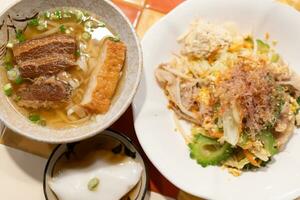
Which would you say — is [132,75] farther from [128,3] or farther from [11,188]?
[11,188]

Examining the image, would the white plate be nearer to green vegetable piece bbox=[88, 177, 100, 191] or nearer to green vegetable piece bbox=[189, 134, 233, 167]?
green vegetable piece bbox=[189, 134, 233, 167]

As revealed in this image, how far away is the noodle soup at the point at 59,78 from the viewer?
1.90m

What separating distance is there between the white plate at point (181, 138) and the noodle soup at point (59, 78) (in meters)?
0.16

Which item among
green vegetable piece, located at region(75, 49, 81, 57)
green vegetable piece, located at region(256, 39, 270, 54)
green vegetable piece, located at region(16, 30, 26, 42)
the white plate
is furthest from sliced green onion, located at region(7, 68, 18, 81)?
green vegetable piece, located at region(256, 39, 270, 54)

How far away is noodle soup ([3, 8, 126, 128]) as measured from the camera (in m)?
1.90

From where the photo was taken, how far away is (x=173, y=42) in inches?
82.8

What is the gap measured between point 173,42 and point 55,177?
0.76m

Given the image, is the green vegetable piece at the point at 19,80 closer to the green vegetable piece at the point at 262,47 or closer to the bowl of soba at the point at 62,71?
the bowl of soba at the point at 62,71

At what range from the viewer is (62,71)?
193 centimetres

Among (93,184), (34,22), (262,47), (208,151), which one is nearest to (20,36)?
(34,22)

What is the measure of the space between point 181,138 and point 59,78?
1.85ft

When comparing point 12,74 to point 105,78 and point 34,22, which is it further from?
point 105,78

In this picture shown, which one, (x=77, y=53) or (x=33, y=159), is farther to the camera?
(x=33, y=159)

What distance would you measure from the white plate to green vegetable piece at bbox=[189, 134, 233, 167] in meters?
0.03
